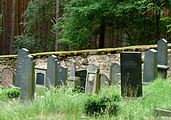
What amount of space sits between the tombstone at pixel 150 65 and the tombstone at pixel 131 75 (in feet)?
5.32

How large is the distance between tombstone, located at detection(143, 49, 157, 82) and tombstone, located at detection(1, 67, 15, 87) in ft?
20.5

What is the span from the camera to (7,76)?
16.3m

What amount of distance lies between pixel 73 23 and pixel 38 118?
12241 millimetres

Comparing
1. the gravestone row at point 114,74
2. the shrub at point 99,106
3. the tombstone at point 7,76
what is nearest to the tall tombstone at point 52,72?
the gravestone row at point 114,74

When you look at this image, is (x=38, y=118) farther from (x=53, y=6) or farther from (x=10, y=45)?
(x=10, y=45)

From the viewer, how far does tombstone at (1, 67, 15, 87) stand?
53.0 ft

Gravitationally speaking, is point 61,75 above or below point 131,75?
below

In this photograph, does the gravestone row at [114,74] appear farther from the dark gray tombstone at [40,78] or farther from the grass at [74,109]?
the dark gray tombstone at [40,78]

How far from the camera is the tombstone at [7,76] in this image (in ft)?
53.0

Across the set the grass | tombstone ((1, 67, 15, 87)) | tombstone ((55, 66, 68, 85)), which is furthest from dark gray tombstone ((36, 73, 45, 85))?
the grass

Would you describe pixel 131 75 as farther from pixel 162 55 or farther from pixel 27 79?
pixel 162 55

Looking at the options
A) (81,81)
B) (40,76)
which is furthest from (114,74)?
Result: (40,76)

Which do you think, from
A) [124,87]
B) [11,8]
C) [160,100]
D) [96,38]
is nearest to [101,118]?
[160,100]

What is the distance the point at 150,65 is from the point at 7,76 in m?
6.68
